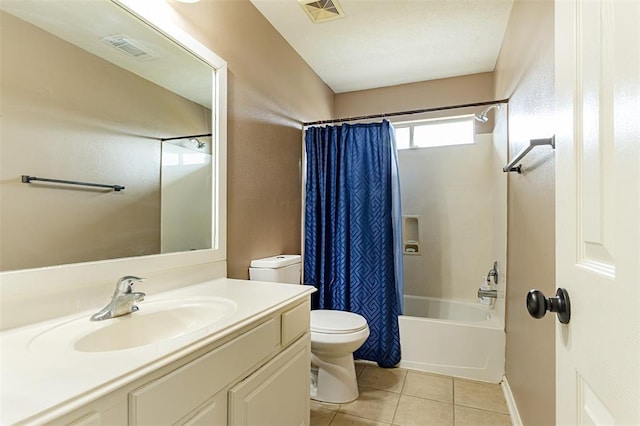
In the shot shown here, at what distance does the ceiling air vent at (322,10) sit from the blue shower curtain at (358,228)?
2.44 ft

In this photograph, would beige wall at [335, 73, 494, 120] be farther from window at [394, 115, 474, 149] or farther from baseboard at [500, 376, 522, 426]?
baseboard at [500, 376, 522, 426]

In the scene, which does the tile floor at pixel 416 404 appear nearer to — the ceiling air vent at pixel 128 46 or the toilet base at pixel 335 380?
the toilet base at pixel 335 380

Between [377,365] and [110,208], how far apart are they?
2.06 metres

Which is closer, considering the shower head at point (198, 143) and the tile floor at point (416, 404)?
the shower head at point (198, 143)

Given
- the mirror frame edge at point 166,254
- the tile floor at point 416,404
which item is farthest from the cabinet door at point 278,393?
the mirror frame edge at point 166,254

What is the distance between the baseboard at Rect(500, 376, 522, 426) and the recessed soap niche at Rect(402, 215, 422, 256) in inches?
52.5

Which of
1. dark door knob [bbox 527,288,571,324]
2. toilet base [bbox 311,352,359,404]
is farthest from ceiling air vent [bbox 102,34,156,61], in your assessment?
toilet base [bbox 311,352,359,404]

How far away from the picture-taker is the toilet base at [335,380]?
6.34 feet

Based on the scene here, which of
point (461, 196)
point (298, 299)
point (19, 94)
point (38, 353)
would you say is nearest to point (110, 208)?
point (19, 94)

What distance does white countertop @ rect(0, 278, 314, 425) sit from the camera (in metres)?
0.53

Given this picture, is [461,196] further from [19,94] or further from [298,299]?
[19,94]

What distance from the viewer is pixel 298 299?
4.37 feet

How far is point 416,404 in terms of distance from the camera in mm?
1920

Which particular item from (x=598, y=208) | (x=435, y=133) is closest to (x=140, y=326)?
(x=598, y=208)
